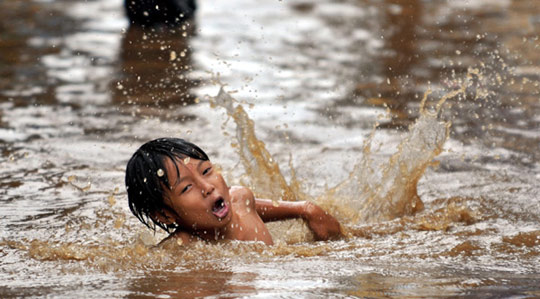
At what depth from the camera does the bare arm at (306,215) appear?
176 inches

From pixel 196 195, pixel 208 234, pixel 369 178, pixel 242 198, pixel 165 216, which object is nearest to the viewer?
pixel 196 195

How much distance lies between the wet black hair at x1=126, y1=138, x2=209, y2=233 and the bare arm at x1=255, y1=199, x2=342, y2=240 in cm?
61

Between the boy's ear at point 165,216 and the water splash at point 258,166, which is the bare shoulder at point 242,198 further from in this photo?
the water splash at point 258,166

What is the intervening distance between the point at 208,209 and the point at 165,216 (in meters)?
0.22

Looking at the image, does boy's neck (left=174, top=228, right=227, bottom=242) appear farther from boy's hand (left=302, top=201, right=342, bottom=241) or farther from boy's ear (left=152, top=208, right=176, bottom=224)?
boy's hand (left=302, top=201, right=342, bottom=241)

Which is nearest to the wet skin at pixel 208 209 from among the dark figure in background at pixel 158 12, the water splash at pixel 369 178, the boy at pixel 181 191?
the boy at pixel 181 191

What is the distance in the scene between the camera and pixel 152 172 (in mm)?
3939

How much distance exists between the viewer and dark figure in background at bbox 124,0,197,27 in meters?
11.5

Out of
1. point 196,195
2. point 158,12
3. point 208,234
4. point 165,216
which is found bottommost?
point 208,234

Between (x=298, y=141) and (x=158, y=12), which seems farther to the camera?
(x=158, y=12)

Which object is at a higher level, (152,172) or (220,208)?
(152,172)

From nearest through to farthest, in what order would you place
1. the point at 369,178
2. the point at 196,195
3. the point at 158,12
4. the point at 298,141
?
the point at 196,195
the point at 369,178
the point at 298,141
the point at 158,12

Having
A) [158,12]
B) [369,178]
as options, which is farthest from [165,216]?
[158,12]

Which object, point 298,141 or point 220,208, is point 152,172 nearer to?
point 220,208
